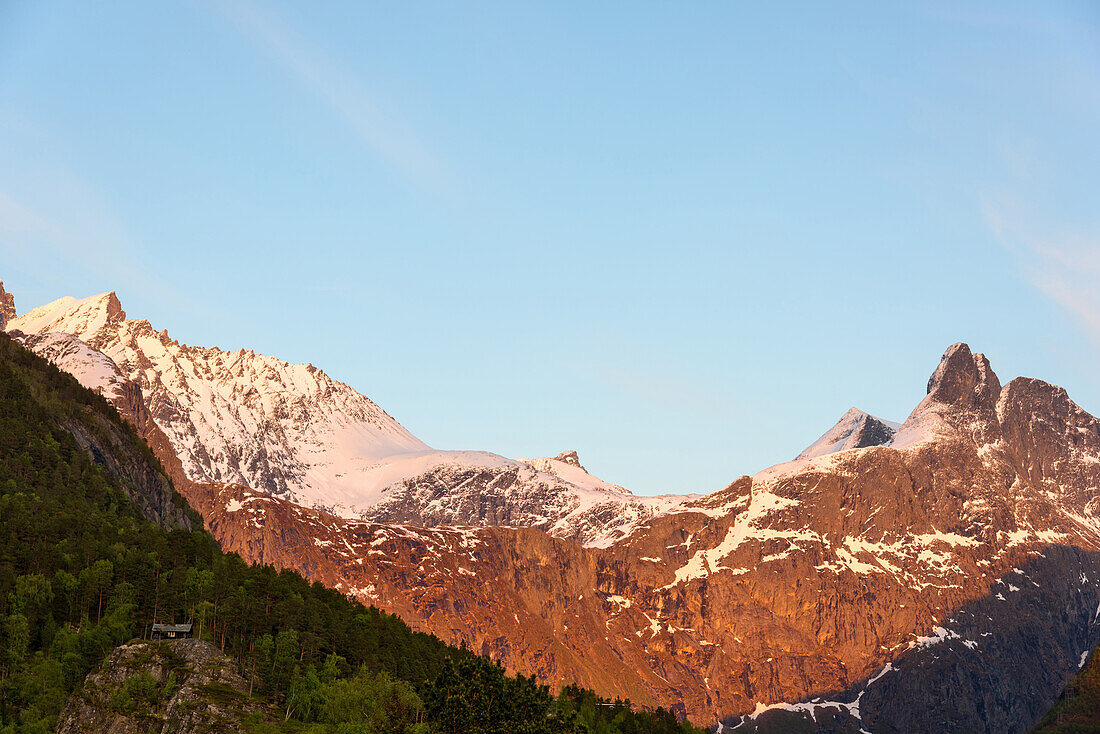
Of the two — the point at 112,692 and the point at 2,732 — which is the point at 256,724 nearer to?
the point at 112,692

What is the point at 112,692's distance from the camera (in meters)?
199

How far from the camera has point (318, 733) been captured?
197000 mm

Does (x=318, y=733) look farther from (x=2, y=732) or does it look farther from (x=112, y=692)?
(x=2, y=732)

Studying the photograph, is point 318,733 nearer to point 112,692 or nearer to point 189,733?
point 189,733

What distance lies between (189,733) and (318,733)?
17.8 metres

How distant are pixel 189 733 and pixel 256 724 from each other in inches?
419

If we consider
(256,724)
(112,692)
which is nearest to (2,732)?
(112,692)

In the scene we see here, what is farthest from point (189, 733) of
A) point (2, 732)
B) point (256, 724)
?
point (2, 732)

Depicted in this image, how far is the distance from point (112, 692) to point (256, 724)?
21.1 meters

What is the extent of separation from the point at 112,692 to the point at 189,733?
593 inches

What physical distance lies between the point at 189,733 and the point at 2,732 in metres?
26.3

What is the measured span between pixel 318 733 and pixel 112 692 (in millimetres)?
30476

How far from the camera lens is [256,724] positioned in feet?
654
